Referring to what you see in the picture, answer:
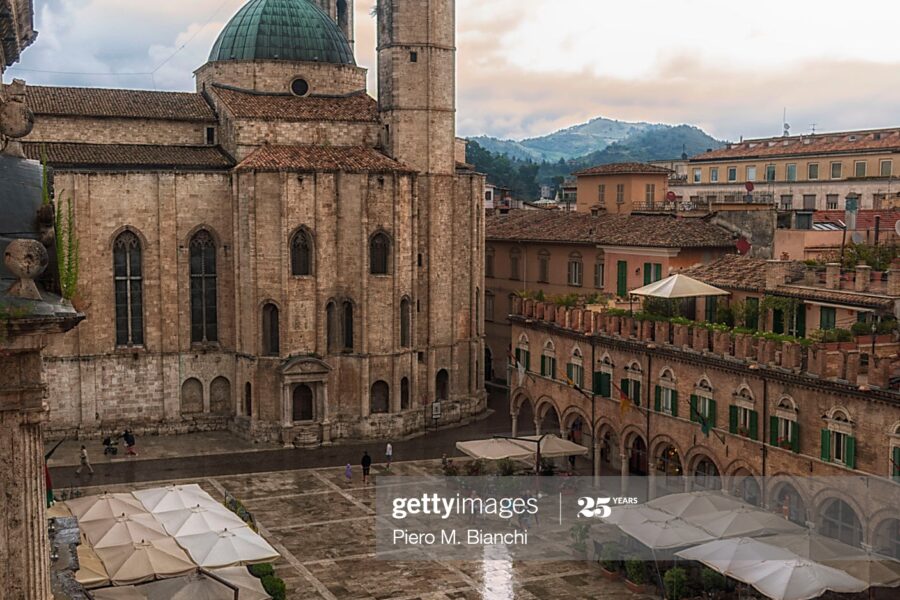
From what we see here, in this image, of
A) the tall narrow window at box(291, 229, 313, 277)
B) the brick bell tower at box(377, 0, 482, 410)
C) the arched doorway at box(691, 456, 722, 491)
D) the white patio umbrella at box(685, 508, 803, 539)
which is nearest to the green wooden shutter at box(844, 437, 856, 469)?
the white patio umbrella at box(685, 508, 803, 539)

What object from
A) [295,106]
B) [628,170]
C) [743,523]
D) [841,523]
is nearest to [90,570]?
[743,523]

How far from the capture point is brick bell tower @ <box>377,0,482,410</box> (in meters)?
46.1

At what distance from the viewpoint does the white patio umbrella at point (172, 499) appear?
25.3m

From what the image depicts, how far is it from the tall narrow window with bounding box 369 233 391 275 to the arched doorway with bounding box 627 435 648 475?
47.9 ft

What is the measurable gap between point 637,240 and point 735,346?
16.2m

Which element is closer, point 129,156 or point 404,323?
point 129,156

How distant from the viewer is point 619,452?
3431 centimetres

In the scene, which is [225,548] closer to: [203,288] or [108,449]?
[108,449]

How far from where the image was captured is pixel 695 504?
25938 mm

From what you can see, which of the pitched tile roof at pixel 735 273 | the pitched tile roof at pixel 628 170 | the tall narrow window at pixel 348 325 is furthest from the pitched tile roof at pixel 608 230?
the tall narrow window at pixel 348 325

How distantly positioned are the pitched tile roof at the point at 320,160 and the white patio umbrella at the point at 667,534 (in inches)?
902

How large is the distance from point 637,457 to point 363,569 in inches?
451

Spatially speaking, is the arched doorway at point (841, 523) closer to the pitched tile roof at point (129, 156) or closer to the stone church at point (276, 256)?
the stone church at point (276, 256)

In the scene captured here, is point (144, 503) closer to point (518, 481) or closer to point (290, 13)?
point (518, 481)
